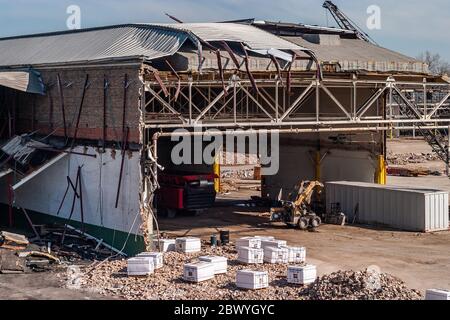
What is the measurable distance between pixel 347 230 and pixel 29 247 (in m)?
14.0

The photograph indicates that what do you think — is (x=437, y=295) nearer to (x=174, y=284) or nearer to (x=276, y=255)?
(x=276, y=255)

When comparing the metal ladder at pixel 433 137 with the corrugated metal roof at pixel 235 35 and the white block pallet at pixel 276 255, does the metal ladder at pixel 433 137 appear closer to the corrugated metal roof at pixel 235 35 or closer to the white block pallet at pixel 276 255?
the corrugated metal roof at pixel 235 35

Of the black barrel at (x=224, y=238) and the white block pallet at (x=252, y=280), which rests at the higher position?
the black barrel at (x=224, y=238)

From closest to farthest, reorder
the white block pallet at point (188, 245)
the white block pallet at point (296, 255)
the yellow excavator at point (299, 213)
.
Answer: the white block pallet at point (296, 255)
the white block pallet at point (188, 245)
the yellow excavator at point (299, 213)

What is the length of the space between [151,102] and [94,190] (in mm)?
5511

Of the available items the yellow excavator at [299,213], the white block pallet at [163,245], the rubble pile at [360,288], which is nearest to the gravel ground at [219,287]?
the rubble pile at [360,288]

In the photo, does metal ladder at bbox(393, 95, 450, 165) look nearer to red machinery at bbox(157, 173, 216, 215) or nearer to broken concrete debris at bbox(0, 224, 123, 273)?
red machinery at bbox(157, 173, 216, 215)

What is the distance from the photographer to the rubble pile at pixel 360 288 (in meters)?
20.9

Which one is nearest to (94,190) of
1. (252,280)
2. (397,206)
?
(252,280)

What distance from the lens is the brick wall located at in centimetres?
2862

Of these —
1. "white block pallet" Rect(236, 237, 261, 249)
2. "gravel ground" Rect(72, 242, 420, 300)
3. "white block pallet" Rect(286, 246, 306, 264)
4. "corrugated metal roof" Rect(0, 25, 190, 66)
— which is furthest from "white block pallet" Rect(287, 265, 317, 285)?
"corrugated metal roof" Rect(0, 25, 190, 66)

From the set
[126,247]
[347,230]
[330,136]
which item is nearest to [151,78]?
[126,247]

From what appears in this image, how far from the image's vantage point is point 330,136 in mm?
41188

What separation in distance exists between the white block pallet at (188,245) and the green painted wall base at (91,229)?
4.18ft
